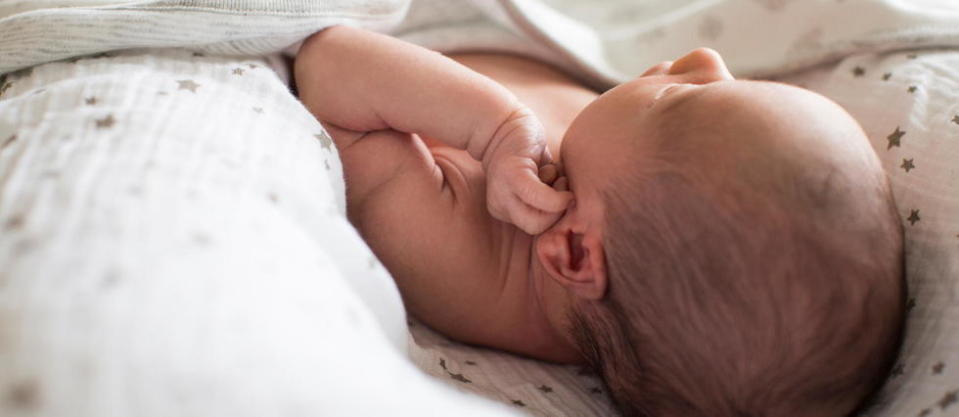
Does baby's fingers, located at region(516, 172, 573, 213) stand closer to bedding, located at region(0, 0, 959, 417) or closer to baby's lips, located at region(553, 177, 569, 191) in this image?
baby's lips, located at region(553, 177, 569, 191)

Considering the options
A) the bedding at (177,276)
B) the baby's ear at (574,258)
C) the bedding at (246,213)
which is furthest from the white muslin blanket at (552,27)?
the baby's ear at (574,258)

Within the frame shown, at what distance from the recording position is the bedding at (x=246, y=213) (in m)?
0.43

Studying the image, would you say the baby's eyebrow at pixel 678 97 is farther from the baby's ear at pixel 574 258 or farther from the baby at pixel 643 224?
the baby's ear at pixel 574 258

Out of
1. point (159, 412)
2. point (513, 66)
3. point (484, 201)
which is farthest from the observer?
point (513, 66)

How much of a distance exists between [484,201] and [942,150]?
18.9 inches

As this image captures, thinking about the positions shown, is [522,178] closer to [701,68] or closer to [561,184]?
[561,184]

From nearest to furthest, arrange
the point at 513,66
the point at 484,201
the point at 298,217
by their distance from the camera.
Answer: the point at 298,217, the point at 484,201, the point at 513,66

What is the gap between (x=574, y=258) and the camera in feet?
2.59

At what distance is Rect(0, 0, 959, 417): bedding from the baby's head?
116mm

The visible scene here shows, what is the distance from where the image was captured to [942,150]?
0.82m

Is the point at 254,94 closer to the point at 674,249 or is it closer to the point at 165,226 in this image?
the point at 165,226

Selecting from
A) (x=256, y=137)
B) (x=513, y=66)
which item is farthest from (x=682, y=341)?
(x=513, y=66)

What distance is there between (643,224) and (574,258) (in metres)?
0.11

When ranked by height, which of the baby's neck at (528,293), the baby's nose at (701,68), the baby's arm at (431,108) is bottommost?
the baby's neck at (528,293)
